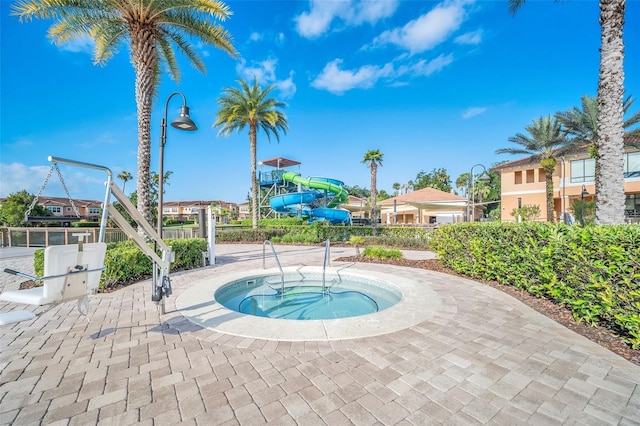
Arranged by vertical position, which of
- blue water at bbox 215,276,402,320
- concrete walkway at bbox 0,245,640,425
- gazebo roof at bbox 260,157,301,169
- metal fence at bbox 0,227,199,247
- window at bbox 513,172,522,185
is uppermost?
gazebo roof at bbox 260,157,301,169

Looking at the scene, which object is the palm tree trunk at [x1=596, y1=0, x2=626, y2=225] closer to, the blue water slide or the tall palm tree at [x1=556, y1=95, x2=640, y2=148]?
the tall palm tree at [x1=556, y1=95, x2=640, y2=148]

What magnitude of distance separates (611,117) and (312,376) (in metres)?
7.54

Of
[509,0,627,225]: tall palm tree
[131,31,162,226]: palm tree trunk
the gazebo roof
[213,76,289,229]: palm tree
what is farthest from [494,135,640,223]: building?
[131,31,162,226]: palm tree trunk

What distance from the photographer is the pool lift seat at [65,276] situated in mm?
2781

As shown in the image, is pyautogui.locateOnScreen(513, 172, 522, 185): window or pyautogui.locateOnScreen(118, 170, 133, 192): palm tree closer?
pyautogui.locateOnScreen(513, 172, 522, 185): window

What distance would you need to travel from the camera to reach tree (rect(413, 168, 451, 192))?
57.2 metres

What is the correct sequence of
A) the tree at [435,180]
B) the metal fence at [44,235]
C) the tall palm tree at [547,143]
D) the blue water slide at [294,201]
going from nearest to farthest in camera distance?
the metal fence at [44,235]
the tall palm tree at [547,143]
the blue water slide at [294,201]
the tree at [435,180]

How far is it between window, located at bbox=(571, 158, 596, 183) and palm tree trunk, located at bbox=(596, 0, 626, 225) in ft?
85.8

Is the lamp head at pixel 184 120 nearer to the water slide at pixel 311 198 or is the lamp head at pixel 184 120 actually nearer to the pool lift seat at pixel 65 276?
the pool lift seat at pixel 65 276

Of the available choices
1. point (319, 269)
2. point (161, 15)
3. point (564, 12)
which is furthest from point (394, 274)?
point (161, 15)

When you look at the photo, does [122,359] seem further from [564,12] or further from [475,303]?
[564,12]

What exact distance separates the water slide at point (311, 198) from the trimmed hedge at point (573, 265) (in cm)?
1760

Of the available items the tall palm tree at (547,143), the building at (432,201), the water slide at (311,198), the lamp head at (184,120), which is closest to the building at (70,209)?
the lamp head at (184,120)

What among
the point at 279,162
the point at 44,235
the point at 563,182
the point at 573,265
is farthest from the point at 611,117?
the point at 563,182
